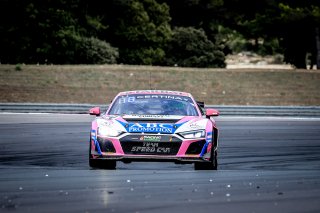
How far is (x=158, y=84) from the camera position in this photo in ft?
133

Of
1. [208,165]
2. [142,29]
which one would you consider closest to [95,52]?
[142,29]

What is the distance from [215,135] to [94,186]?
11.1 ft

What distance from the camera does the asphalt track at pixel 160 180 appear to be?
9125 millimetres

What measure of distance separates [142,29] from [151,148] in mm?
44598

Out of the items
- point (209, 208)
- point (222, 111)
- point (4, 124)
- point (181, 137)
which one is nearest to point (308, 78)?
point (222, 111)

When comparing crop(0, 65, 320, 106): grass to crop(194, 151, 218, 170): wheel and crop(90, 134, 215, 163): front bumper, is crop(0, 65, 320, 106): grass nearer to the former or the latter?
crop(194, 151, 218, 170): wheel

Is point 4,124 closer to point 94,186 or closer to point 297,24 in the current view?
point 94,186

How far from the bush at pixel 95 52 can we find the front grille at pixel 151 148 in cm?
3863

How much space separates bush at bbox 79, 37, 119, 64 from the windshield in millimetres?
36876

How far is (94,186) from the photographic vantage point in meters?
10.7

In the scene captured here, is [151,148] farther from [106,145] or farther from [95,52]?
[95,52]

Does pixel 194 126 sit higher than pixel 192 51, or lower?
higher

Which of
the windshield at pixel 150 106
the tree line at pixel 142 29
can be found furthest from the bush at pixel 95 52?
the windshield at pixel 150 106

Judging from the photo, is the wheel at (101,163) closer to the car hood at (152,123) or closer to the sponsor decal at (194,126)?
the car hood at (152,123)
